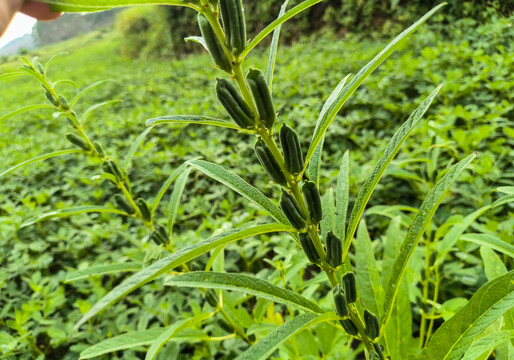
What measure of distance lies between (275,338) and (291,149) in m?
0.35

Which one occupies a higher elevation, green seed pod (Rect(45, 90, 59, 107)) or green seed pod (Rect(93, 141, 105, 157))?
green seed pod (Rect(45, 90, 59, 107))

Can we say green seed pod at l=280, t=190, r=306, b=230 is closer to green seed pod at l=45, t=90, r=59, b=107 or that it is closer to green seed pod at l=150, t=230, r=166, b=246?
green seed pod at l=150, t=230, r=166, b=246

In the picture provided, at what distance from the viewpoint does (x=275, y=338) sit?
23.3 inches

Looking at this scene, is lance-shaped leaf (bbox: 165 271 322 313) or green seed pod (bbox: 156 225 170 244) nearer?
lance-shaped leaf (bbox: 165 271 322 313)

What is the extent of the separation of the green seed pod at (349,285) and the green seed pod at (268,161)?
0.24 m

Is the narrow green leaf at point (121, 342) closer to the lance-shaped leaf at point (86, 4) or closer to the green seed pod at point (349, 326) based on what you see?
the green seed pod at point (349, 326)

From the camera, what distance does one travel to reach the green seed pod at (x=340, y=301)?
666mm

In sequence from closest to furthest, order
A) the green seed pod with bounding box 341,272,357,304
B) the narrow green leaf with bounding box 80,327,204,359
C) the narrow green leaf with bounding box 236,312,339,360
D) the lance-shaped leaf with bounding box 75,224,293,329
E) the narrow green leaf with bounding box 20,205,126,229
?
the lance-shaped leaf with bounding box 75,224,293,329 → the narrow green leaf with bounding box 236,312,339,360 → the green seed pod with bounding box 341,272,357,304 → the narrow green leaf with bounding box 80,327,204,359 → the narrow green leaf with bounding box 20,205,126,229

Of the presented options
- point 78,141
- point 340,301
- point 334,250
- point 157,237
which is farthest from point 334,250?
point 78,141

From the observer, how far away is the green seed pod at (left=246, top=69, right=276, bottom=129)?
58cm

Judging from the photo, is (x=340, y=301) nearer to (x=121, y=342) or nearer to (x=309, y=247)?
(x=309, y=247)

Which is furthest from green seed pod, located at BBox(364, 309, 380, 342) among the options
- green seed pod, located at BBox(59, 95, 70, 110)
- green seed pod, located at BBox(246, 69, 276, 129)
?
green seed pod, located at BBox(59, 95, 70, 110)

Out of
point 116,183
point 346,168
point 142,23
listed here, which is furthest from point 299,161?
point 142,23

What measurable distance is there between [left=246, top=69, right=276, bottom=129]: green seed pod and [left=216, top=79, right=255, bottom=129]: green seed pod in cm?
2
